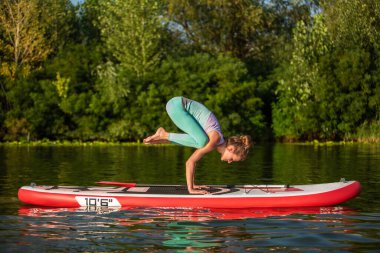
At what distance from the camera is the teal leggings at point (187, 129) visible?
13.5 meters

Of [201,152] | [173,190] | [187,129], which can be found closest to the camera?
[201,152]

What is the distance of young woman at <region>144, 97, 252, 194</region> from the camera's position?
13508 millimetres

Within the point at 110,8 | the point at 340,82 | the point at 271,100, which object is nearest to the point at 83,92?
the point at 110,8

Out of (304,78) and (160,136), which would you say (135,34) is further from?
(160,136)

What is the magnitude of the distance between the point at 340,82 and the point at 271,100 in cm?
642

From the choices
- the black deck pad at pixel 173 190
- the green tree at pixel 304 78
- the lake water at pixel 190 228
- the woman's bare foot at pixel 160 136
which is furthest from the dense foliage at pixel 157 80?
the woman's bare foot at pixel 160 136

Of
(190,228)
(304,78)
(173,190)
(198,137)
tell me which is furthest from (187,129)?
(304,78)

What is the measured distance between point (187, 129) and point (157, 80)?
1496 inches

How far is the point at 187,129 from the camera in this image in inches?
539

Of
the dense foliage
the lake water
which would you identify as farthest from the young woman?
the dense foliage

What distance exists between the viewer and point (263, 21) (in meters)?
62.2

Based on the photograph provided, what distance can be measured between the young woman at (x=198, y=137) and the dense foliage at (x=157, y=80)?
115ft

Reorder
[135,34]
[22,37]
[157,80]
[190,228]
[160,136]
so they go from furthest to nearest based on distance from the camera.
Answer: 1. [22,37]
2. [157,80]
3. [135,34]
4. [160,136]
5. [190,228]

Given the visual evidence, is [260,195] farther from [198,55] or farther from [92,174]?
[198,55]
